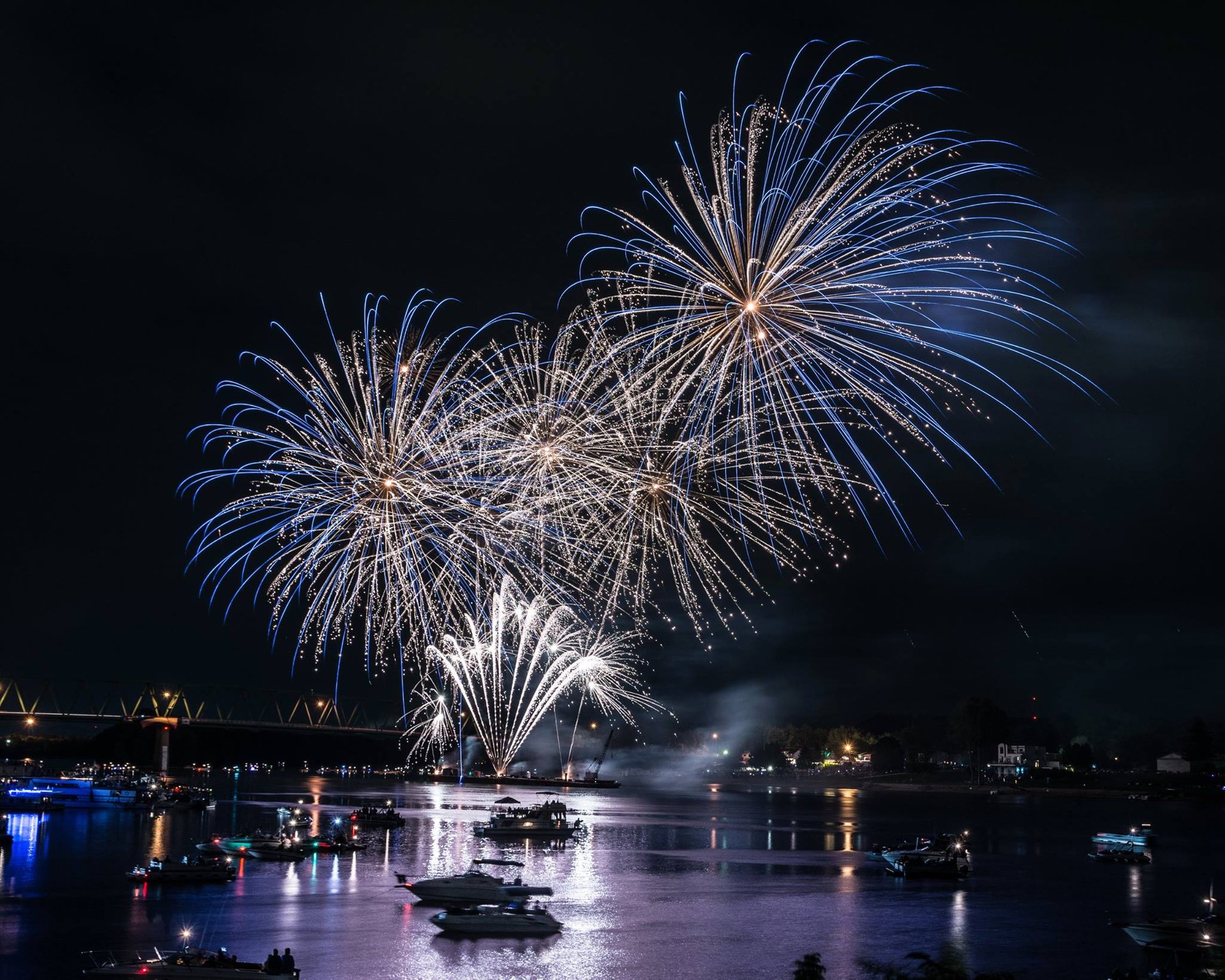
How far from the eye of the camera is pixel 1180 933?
5278 centimetres

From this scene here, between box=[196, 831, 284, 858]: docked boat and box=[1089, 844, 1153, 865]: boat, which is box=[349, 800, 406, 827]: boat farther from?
box=[1089, 844, 1153, 865]: boat

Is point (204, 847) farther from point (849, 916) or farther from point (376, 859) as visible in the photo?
point (849, 916)

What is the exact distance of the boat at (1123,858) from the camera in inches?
3922

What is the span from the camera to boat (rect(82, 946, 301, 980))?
3853 cm

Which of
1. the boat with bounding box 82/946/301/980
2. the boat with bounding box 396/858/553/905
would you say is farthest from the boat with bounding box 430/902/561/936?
the boat with bounding box 82/946/301/980

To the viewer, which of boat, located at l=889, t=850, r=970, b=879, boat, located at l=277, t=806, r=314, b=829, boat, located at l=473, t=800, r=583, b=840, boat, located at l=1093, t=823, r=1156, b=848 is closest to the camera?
boat, located at l=889, t=850, r=970, b=879

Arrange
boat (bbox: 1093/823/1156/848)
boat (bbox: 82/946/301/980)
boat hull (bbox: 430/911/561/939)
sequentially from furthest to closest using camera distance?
boat (bbox: 1093/823/1156/848) → boat hull (bbox: 430/911/561/939) → boat (bbox: 82/946/301/980)

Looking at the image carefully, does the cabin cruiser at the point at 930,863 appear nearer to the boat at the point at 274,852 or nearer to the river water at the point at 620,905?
the river water at the point at 620,905

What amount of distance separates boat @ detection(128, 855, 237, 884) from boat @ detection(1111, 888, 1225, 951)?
47.2m


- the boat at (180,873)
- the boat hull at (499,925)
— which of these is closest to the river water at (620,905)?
the boat hull at (499,925)

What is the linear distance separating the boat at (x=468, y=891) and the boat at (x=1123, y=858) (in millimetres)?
60045

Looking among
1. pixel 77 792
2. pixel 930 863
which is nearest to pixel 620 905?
pixel 930 863

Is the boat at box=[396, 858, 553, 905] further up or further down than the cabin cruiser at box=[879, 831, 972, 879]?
further up

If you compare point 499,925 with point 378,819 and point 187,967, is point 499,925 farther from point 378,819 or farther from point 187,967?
point 378,819
